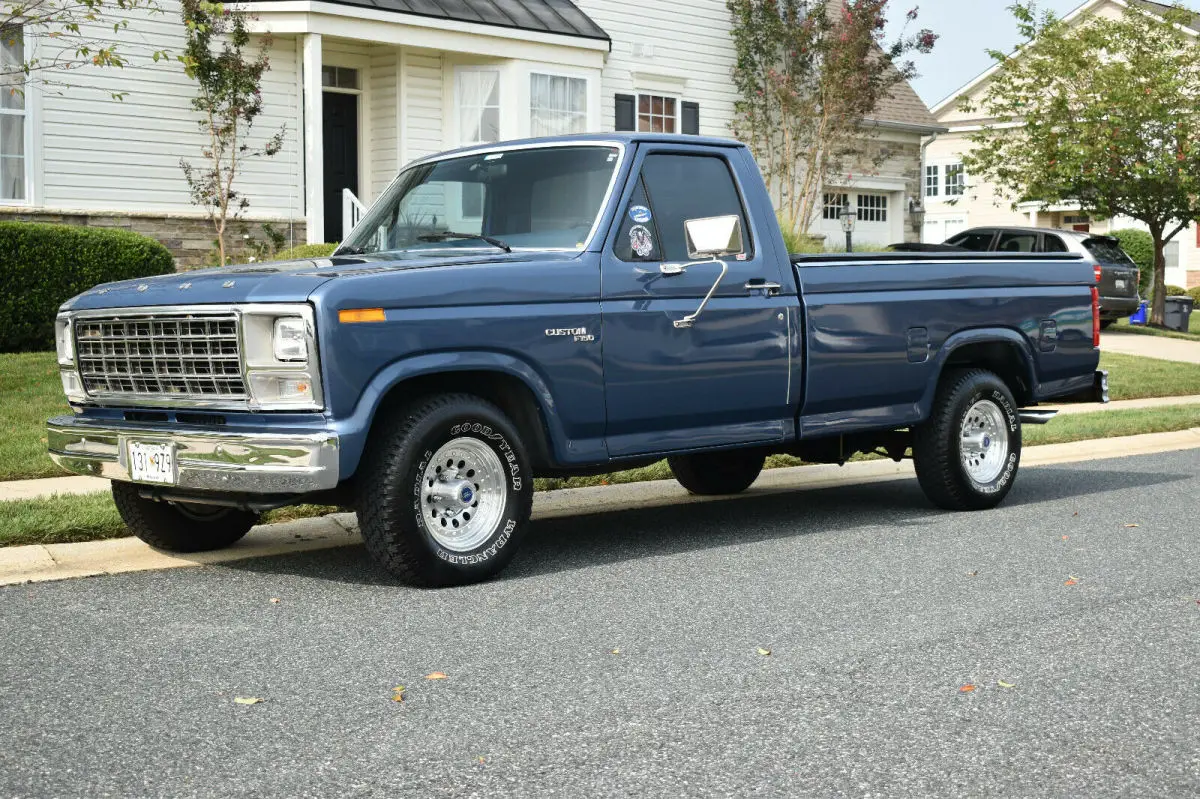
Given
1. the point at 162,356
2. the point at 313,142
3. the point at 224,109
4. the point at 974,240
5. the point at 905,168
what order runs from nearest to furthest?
the point at 162,356 → the point at 224,109 → the point at 313,142 → the point at 974,240 → the point at 905,168

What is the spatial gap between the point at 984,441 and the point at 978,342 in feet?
2.15

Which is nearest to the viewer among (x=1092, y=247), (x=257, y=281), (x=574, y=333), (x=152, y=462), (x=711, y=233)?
(x=257, y=281)

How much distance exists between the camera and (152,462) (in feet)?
20.8

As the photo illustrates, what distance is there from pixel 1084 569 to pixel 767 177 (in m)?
19.8

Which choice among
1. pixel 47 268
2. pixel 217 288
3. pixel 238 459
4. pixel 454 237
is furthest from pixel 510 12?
pixel 238 459

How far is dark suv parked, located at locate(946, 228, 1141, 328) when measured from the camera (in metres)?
24.4

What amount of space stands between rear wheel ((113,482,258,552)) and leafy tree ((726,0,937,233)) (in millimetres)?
18467

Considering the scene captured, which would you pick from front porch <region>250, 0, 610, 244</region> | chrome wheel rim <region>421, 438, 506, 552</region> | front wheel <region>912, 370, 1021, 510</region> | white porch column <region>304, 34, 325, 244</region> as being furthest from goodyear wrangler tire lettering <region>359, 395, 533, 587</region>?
front porch <region>250, 0, 610, 244</region>

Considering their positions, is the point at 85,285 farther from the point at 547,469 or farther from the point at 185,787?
the point at 185,787

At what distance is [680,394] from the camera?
7301 mm

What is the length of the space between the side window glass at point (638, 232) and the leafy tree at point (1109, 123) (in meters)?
22.7

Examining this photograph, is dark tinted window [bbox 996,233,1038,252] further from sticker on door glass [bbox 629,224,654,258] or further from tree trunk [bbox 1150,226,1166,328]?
sticker on door glass [bbox 629,224,654,258]

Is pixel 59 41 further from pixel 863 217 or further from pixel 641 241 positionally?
pixel 863 217

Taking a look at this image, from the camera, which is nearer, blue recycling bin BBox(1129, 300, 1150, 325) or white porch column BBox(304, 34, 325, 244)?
white porch column BBox(304, 34, 325, 244)
